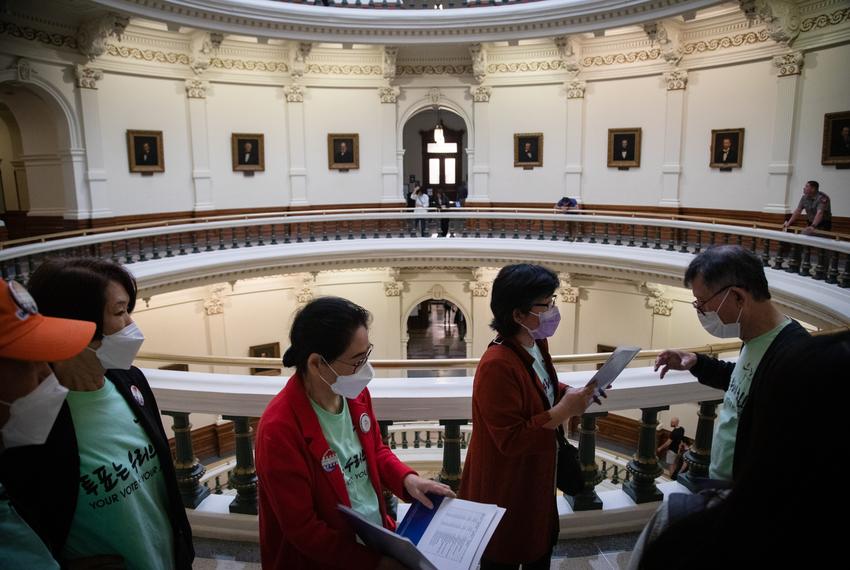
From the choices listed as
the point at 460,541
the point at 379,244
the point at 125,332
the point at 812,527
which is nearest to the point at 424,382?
the point at 460,541

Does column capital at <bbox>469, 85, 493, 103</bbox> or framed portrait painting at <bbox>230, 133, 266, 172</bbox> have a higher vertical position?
column capital at <bbox>469, 85, 493, 103</bbox>

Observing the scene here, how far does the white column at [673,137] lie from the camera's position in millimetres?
15961

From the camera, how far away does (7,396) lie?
1551 mm

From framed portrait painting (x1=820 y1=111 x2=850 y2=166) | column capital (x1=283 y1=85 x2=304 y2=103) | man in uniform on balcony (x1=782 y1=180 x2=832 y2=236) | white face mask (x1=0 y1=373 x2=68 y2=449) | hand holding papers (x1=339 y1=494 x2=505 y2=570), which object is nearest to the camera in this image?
white face mask (x1=0 y1=373 x2=68 y2=449)

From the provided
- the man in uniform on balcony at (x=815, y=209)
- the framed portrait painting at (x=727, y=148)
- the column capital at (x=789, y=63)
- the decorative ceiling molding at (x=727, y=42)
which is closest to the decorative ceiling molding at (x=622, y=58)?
the decorative ceiling molding at (x=727, y=42)

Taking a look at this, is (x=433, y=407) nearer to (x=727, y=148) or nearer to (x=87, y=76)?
(x=87, y=76)

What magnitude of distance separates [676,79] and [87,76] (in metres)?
14.3

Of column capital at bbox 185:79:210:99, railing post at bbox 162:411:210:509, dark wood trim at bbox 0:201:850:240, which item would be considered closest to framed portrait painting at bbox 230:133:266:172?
dark wood trim at bbox 0:201:850:240

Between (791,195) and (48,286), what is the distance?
15438 millimetres

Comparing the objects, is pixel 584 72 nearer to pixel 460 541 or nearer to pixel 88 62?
pixel 88 62

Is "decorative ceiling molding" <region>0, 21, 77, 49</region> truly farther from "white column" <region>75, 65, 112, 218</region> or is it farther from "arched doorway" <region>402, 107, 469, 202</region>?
"arched doorway" <region>402, 107, 469, 202</region>

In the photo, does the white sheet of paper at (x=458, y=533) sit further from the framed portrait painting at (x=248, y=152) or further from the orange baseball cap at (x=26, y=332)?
the framed portrait painting at (x=248, y=152)

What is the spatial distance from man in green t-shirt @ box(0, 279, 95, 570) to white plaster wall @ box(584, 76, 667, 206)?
671 inches

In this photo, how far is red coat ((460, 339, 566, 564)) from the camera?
246cm
